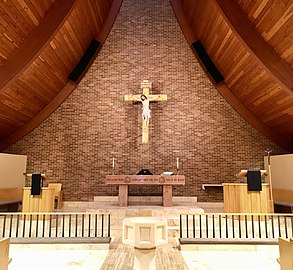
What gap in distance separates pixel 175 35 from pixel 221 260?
6.55 metres

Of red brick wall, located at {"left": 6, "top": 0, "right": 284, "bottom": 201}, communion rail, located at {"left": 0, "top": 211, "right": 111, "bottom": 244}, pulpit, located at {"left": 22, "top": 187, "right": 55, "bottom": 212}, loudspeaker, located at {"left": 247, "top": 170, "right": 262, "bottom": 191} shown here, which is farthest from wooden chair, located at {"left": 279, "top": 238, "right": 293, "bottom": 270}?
red brick wall, located at {"left": 6, "top": 0, "right": 284, "bottom": 201}

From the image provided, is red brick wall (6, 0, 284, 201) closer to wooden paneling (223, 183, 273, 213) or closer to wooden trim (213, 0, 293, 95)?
wooden paneling (223, 183, 273, 213)

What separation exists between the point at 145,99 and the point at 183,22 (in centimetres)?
265

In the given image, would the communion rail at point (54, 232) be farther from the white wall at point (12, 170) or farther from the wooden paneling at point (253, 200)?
the wooden paneling at point (253, 200)

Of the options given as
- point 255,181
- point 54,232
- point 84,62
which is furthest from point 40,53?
point 255,181

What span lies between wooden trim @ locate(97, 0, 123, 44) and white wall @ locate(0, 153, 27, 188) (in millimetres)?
3966

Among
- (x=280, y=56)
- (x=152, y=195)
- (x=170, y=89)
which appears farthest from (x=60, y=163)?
(x=280, y=56)

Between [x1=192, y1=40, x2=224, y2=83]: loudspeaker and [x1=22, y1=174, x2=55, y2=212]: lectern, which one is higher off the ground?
[x1=192, y1=40, x2=224, y2=83]: loudspeaker

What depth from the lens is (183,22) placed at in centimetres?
845

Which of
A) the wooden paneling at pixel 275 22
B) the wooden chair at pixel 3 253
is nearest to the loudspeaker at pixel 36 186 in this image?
the wooden chair at pixel 3 253

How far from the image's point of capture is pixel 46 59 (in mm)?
6703

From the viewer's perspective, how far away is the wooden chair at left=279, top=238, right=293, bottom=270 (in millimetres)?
2146

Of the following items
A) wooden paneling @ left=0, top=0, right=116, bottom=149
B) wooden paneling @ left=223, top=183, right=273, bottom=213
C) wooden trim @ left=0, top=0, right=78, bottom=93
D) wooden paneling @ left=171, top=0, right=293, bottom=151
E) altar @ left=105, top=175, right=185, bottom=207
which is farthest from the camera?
altar @ left=105, top=175, right=185, bottom=207

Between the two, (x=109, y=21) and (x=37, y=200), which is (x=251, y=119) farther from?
(x=37, y=200)
